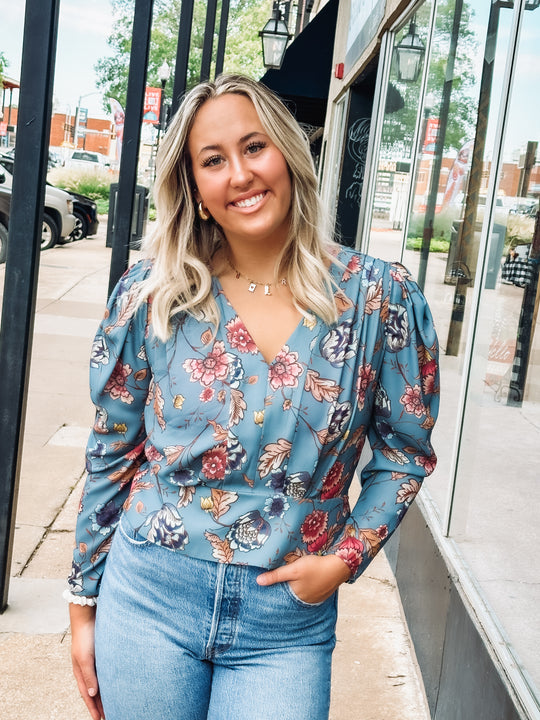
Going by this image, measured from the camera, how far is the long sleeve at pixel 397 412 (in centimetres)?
168

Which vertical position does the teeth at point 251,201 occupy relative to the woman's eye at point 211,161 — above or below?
below

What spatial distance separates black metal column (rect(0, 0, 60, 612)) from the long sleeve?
1.93 metres

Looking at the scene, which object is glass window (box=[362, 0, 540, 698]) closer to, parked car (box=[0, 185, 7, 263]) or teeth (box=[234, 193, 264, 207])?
teeth (box=[234, 193, 264, 207])

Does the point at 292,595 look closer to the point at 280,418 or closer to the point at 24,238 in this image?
the point at 280,418

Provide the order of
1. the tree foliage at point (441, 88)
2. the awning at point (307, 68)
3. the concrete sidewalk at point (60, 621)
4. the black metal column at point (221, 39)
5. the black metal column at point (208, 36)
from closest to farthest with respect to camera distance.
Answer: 1. the concrete sidewalk at point (60, 621)
2. the tree foliage at point (441, 88)
3. the black metal column at point (208, 36)
4. the black metal column at point (221, 39)
5. the awning at point (307, 68)

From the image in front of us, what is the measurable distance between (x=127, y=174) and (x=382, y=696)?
9.75 ft

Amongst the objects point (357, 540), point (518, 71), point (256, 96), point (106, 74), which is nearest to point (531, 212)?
point (518, 71)

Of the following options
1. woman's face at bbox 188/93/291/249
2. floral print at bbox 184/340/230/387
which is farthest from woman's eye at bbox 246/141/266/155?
floral print at bbox 184/340/230/387

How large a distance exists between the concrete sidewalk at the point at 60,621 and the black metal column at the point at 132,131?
1.40 m

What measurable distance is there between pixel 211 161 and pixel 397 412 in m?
0.63

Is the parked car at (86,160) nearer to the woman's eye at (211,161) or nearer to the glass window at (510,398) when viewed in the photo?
the glass window at (510,398)

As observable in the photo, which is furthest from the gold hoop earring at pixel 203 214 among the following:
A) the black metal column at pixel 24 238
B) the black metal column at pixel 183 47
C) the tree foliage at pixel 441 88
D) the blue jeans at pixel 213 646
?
the black metal column at pixel 183 47

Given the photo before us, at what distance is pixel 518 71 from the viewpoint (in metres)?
2.99

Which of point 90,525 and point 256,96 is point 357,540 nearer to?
point 90,525
